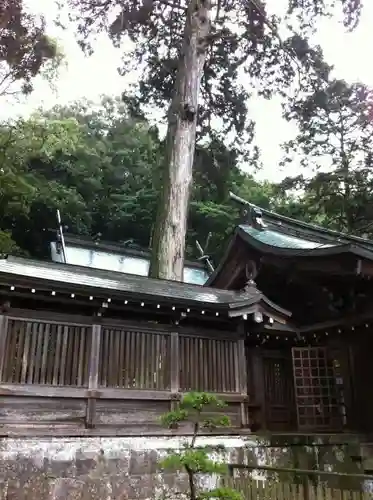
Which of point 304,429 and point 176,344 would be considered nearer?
point 176,344

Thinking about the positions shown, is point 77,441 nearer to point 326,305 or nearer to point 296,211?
point 326,305

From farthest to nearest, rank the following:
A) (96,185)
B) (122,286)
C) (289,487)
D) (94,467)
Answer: (96,185) → (122,286) → (94,467) → (289,487)

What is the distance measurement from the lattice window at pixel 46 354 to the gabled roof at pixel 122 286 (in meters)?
0.79

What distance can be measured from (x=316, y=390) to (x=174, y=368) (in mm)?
3603

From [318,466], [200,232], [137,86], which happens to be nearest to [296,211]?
[200,232]

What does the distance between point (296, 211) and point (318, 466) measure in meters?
21.0

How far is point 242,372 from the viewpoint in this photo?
938cm

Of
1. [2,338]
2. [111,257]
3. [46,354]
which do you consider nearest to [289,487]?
[46,354]

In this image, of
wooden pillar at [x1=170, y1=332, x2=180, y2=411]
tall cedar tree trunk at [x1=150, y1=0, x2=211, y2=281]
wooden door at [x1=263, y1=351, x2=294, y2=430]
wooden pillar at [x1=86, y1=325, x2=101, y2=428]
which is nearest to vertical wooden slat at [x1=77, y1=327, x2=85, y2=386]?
wooden pillar at [x1=86, y1=325, x2=101, y2=428]

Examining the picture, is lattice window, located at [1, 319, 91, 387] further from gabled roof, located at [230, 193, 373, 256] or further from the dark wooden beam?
gabled roof, located at [230, 193, 373, 256]

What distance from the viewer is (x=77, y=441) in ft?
24.0

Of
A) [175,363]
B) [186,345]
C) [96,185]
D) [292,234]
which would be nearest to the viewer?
[175,363]

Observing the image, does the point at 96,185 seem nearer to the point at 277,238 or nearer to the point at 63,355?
the point at 277,238

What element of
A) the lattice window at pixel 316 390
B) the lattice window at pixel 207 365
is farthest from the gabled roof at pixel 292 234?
the lattice window at pixel 207 365
